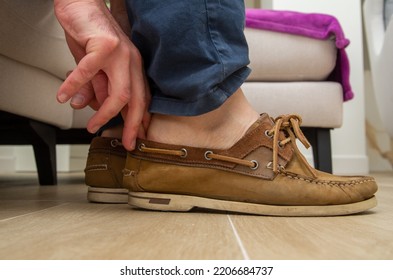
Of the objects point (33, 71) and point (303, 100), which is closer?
point (33, 71)

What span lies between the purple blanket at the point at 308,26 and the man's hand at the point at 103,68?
0.86 m

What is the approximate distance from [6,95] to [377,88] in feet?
4.50

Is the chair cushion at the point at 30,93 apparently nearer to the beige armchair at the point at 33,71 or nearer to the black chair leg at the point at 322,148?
the beige armchair at the point at 33,71

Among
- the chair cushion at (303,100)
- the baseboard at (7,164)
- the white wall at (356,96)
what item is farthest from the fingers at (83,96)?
the baseboard at (7,164)

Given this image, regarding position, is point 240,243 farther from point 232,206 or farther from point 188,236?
point 232,206

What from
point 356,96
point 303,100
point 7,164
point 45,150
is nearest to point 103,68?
point 45,150

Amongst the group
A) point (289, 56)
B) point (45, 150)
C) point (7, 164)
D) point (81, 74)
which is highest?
point (289, 56)

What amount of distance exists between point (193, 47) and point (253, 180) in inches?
7.2

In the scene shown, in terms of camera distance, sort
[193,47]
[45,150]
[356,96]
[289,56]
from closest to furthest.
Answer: [193,47] → [45,150] → [289,56] → [356,96]

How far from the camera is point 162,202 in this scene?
56 centimetres

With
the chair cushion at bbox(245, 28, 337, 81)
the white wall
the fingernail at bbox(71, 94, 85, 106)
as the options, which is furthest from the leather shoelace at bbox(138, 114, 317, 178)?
the white wall

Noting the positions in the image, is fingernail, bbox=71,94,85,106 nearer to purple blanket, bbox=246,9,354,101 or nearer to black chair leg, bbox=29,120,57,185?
black chair leg, bbox=29,120,57,185
